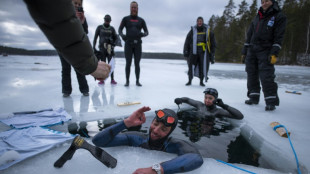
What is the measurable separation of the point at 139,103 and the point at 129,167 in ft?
6.07

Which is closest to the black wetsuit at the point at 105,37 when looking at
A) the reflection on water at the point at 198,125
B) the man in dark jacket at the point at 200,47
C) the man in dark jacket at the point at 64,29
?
the man in dark jacket at the point at 200,47

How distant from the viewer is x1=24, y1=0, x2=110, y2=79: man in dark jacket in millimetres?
680

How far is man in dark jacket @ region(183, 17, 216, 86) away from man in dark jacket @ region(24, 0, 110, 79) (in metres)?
5.11

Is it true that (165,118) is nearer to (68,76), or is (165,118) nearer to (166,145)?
(166,145)

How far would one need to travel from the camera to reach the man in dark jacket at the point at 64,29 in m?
0.68

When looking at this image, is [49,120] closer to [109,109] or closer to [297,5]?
[109,109]

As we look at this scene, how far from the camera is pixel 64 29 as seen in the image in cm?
78

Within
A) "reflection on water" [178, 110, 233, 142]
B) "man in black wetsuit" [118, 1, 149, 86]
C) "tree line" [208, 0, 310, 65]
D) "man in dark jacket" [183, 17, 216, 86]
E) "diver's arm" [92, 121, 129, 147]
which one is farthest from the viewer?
"tree line" [208, 0, 310, 65]

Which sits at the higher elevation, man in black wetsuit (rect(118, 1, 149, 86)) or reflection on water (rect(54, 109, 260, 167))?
man in black wetsuit (rect(118, 1, 149, 86))

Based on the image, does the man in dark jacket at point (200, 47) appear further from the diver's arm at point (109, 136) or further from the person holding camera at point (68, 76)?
the diver's arm at point (109, 136)

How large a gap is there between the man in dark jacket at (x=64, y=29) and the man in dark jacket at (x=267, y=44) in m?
3.35

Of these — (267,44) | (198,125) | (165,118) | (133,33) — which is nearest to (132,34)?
(133,33)

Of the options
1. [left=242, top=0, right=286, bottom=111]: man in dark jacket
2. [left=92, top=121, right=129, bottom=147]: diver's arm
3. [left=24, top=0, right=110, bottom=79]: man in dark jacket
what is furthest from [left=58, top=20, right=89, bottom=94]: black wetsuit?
[left=242, top=0, right=286, bottom=111]: man in dark jacket

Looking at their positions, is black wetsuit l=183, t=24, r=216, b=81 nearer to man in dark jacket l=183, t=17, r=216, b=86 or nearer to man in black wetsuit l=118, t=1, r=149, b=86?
man in dark jacket l=183, t=17, r=216, b=86
